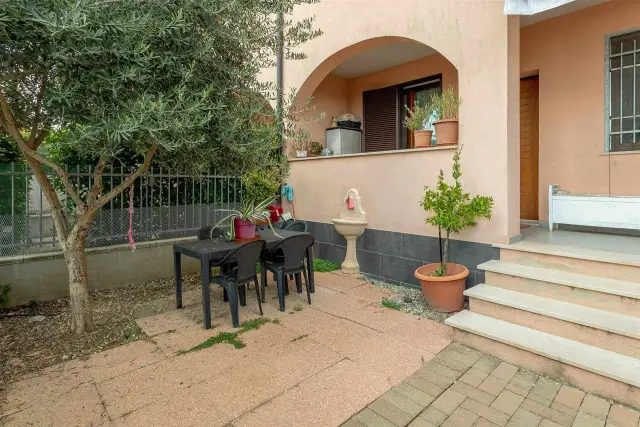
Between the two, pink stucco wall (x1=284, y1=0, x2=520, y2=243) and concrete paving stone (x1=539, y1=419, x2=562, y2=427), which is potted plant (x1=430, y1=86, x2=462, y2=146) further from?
concrete paving stone (x1=539, y1=419, x2=562, y2=427)

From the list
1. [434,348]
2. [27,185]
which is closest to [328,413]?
[434,348]

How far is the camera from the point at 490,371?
288 cm

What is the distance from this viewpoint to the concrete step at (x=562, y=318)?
2.74m

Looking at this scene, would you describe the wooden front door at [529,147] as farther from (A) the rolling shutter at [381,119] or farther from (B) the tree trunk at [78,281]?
(B) the tree trunk at [78,281]

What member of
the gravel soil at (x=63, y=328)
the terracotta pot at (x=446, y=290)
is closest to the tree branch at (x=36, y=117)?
the gravel soil at (x=63, y=328)

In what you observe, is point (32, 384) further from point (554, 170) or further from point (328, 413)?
point (554, 170)

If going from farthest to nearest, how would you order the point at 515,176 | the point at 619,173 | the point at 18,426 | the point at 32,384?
the point at 619,173 → the point at 515,176 → the point at 32,384 → the point at 18,426

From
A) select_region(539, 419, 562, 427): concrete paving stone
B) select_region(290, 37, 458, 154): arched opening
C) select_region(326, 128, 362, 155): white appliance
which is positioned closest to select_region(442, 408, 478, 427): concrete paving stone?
select_region(539, 419, 562, 427): concrete paving stone

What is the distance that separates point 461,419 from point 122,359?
8.87ft

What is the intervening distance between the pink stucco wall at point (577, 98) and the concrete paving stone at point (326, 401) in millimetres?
4454

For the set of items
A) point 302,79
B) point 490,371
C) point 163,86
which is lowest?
point 490,371

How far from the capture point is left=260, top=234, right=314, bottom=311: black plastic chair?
4.12 meters

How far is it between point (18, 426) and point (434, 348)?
3.08 meters

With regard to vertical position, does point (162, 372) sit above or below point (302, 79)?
below
